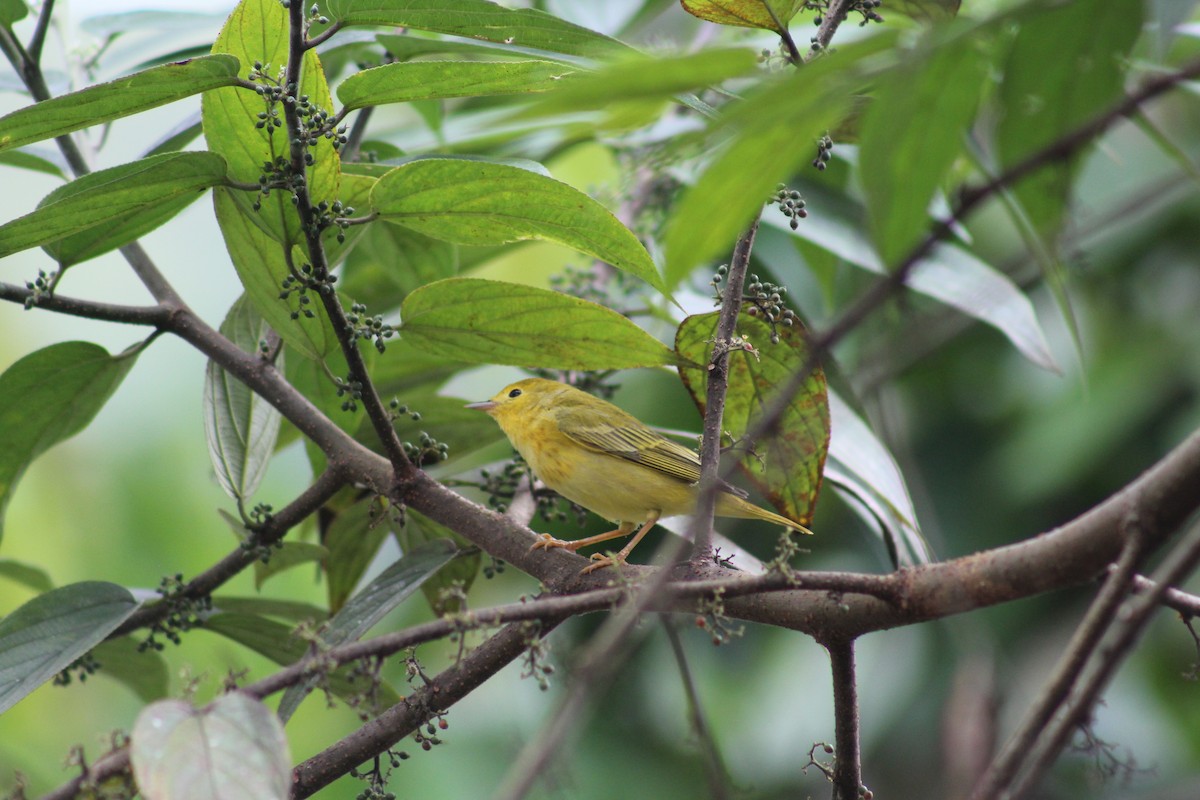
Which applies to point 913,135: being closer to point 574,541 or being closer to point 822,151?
point 822,151

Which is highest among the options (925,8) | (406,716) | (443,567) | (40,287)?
(925,8)

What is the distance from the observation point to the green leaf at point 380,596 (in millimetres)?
1319

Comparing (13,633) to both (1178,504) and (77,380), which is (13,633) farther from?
(1178,504)

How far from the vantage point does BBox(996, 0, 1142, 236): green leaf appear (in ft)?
2.44

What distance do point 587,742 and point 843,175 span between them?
162 cm

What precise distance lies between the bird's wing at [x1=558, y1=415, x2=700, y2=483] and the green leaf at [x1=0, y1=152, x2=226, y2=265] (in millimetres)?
1125

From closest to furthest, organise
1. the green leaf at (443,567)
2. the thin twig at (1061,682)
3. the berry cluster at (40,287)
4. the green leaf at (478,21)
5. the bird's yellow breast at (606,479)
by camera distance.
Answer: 1. the thin twig at (1061,682)
2. the green leaf at (478,21)
3. the berry cluster at (40,287)
4. the green leaf at (443,567)
5. the bird's yellow breast at (606,479)

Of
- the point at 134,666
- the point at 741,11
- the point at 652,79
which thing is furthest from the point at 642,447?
the point at 652,79

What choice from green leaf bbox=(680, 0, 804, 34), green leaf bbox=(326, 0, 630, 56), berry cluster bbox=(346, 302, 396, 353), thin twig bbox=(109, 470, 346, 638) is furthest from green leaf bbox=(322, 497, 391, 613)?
green leaf bbox=(680, 0, 804, 34)

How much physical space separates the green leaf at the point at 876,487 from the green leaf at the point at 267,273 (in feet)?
2.39

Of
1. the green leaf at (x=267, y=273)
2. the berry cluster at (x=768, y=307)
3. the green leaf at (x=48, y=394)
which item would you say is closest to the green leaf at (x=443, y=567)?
the green leaf at (x=267, y=273)

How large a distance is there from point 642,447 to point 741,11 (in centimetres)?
116

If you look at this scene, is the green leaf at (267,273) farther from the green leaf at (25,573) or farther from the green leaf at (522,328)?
the green leaf at (25,573)

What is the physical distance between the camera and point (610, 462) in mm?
2285
